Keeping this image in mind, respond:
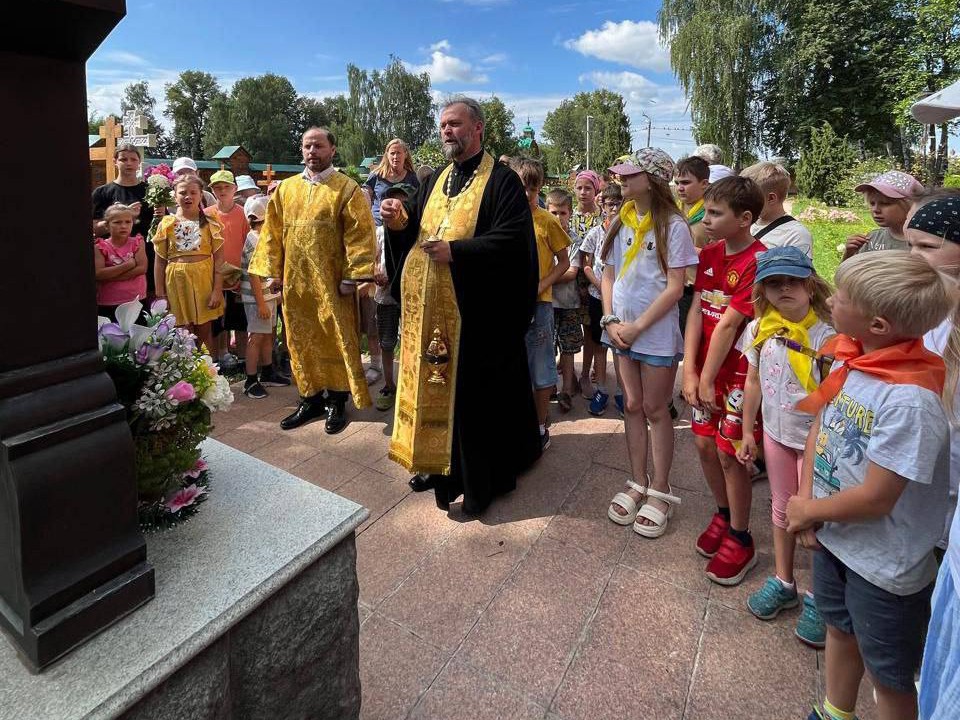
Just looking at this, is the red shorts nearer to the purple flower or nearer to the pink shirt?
the purple flower

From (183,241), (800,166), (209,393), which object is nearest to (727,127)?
(800,166)

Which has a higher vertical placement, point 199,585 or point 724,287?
point 724,287

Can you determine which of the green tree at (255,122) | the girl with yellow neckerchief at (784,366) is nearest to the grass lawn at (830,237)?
the girl with yellow neckerchief at (784,366)

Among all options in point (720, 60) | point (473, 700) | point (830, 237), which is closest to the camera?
point (473, 700)

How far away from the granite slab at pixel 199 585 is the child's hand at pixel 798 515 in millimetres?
1193

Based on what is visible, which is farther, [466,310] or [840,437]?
[466,310]

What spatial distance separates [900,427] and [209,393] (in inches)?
68.4

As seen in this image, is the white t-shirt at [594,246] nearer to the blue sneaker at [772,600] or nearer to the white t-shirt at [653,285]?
the white t-shirt at [653,285]

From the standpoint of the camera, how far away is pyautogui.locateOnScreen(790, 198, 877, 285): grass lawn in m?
9.98

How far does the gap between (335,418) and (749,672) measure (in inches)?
116

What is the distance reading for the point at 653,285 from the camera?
2.70 meters

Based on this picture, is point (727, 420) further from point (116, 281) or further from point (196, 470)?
point (116, 281)

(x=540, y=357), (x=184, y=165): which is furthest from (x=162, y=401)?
(x=184, y=165)

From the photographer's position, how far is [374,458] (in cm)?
366
